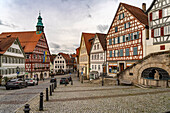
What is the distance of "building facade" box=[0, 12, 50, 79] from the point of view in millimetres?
45281

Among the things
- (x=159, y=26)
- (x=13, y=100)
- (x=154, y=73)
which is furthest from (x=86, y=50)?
(x=13, y=100)

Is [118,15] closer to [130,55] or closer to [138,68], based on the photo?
[130,55]

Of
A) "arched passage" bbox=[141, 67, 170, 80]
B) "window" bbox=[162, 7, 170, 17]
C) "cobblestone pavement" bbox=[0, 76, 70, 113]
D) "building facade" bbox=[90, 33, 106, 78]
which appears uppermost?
"window" bbox=[162, 7, 170, 17]

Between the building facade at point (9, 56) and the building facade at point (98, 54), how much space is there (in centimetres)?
1749

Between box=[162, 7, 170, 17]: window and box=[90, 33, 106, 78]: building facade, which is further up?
box=[162, 7, 170, 17]: window

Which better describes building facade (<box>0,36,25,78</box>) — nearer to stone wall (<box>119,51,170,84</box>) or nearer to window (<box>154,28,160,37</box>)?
→ stone wall (<box>119,51,170,84</box>)

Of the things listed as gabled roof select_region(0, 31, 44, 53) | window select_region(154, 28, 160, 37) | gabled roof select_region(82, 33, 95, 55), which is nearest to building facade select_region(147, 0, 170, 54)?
window select_region(154, 28, 160, 37)

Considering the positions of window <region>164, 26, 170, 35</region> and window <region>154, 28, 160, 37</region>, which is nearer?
window <region>164, 26, 170, 35</region>

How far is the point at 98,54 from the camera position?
115 ft

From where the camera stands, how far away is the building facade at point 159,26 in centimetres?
1829

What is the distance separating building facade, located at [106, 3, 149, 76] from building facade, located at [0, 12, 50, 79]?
25197 mm

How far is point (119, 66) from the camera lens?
1069 inches

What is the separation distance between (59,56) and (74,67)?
21.2m

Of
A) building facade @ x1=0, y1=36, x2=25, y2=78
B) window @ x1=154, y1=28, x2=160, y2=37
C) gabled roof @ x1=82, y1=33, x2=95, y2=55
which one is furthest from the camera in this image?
gabled roof @ x1=82, y1=33, x2=95, y2=55
